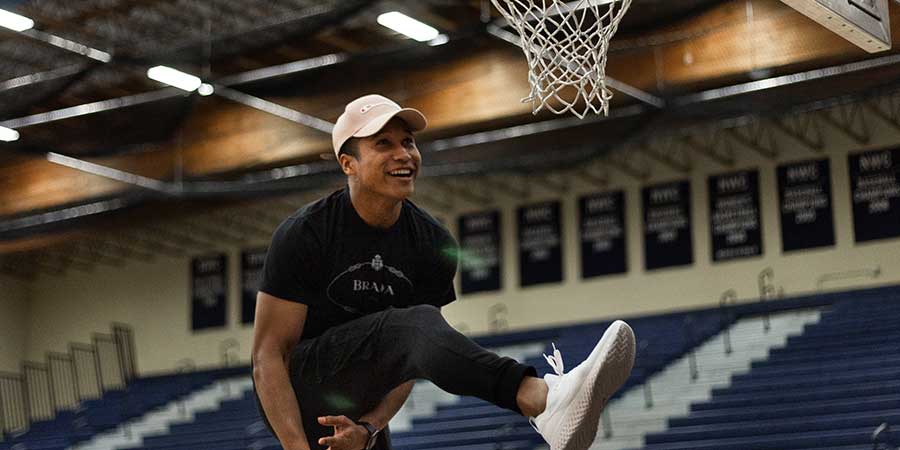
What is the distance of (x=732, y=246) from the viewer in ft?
64.6

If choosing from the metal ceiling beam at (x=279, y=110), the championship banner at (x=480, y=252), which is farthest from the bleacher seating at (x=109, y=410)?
the metal ceiling beam at (x=279, y=110)

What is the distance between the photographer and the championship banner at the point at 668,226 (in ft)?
66.1

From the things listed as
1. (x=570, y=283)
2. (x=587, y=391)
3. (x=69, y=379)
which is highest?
(x=570, y=283)

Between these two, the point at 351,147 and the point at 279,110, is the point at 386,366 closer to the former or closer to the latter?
the point at 351,147

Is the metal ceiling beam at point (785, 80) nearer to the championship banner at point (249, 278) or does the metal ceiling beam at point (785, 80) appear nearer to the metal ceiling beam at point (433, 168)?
the metal ceiling beam at point (433, 168)

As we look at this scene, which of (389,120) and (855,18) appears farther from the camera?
(855,18)

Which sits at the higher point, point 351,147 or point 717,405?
point 351,147

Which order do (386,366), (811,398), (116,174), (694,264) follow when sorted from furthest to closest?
1. (694,264)
2. (116,174)
3. (811,398)
4. (386,366)

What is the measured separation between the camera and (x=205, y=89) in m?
16.2

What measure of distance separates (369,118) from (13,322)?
22751 millimetres

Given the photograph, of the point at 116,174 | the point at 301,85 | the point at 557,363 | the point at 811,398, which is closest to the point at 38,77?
the point at 116,174

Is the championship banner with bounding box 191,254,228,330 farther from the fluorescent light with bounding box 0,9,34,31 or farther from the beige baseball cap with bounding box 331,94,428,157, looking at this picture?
the beige baseball cap with bounding box 331,94,428,157

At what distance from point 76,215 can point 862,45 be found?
49.0 ft

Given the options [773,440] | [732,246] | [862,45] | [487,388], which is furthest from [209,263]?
[487,388]
